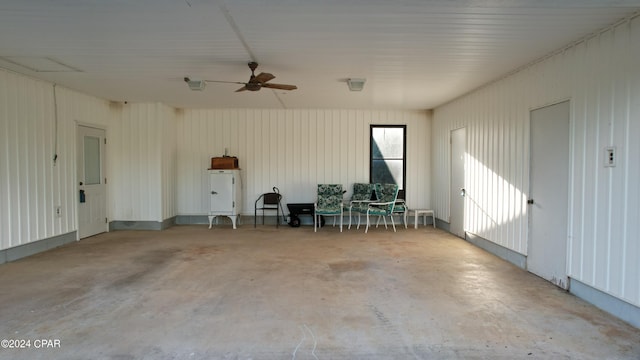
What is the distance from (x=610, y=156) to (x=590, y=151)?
249mm

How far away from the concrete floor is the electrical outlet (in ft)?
4.33

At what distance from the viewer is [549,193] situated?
157 inches

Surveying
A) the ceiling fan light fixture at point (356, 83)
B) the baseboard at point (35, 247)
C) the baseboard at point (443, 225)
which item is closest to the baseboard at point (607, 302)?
the baseboard at point (443, 225)

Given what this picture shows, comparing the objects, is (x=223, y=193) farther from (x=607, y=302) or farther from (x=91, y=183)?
(x=607, y=302)

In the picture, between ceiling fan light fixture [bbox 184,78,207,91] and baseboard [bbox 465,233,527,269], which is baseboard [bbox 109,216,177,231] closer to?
ceiling fan light fixture [bbox 184,78,207,91]

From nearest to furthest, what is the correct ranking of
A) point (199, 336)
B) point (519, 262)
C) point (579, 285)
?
point (199, 336)
point (579, 285)
point (519, 262)

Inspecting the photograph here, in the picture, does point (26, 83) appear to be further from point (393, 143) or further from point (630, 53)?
point (630, 53)

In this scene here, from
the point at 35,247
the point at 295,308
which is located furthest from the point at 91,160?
the point at 295,308

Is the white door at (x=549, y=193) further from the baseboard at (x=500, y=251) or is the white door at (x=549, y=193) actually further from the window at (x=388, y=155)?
the window at (x=388, y=155)

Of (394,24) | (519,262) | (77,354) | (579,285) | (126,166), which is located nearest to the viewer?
(77,354)

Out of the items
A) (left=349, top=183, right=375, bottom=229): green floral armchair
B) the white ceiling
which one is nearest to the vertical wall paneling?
the white ceiling

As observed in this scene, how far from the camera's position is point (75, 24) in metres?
3.24

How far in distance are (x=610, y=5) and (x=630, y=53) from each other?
1.63 ft

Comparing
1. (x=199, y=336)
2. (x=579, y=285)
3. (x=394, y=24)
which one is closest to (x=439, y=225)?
(x=579, y=285)
